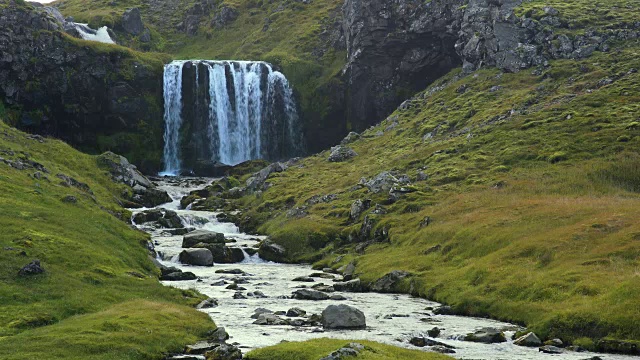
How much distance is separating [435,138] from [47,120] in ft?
281

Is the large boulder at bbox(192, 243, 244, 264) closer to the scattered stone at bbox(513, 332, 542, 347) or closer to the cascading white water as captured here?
the scattered stone at bbox(513, 332, 542, 347)

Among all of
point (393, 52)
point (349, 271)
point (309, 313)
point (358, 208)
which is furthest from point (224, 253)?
point (393, 52)

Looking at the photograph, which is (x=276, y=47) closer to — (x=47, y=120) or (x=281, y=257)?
(x=47, y=120)

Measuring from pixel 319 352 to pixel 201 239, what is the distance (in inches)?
2030

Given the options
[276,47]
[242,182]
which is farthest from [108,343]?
[276,47]

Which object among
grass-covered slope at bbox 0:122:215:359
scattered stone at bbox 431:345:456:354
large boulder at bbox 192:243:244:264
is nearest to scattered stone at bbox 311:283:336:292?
grass-covered slope at bbox 0:122:215:359

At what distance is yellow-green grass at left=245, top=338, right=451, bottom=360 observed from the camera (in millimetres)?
36375

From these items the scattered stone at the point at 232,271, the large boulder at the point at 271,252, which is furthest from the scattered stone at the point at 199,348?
the large boulder at the point at 271,252

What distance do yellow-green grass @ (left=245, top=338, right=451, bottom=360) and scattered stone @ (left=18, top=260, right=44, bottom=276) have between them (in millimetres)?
19702

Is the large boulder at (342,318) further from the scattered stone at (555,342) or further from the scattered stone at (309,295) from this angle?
the scattered stone at (555,342)

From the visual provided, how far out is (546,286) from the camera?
4981cm

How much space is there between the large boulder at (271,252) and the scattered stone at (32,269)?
38.3 metres

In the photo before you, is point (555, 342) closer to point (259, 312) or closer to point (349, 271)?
point (259, 312)

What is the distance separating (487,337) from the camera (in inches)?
1687
